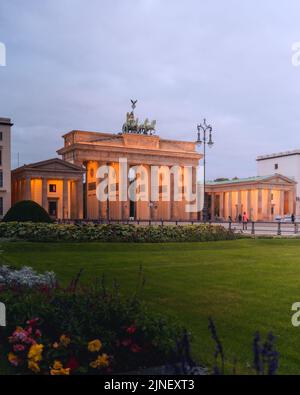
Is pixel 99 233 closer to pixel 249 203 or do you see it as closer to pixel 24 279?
pixel 24 279

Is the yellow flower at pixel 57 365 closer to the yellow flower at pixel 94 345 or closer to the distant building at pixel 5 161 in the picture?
the yellow flower at pixel 94 345

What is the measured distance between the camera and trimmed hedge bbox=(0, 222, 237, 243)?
82.5ft

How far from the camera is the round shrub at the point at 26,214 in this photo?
31.7 m

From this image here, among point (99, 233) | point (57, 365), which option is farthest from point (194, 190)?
point (57, 365)

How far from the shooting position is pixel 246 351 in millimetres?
6438

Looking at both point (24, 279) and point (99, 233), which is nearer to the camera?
point (24, 279)

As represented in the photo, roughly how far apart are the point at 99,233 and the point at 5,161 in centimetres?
4269

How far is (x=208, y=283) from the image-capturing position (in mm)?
12125

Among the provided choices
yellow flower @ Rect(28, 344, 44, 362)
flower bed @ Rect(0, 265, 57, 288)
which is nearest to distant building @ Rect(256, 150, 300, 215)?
flower bed @ Rect(0, 265, 57, 288)

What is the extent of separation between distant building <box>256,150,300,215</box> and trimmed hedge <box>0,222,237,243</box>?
79843 millimetres

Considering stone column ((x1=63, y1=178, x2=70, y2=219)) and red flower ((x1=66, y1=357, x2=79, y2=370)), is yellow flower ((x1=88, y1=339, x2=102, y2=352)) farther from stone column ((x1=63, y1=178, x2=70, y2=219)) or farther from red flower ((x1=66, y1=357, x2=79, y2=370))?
stone column ((x1=63, y1=178, x2=70, y2=219))

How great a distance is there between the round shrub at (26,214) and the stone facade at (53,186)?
35.8 meters
